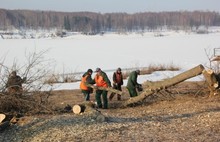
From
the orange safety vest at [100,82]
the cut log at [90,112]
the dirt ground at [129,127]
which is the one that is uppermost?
the orange safety vest at [100,82]

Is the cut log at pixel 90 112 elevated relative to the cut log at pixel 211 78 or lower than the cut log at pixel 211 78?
lower

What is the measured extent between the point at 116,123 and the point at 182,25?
14311 centimetres

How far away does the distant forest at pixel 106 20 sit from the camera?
13862 cm

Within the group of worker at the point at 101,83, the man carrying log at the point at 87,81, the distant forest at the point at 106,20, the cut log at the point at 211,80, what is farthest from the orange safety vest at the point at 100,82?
the distant forest at the point at 106,20

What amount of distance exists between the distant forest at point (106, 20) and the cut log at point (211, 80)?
384 feet

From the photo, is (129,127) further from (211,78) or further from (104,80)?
(104,80)

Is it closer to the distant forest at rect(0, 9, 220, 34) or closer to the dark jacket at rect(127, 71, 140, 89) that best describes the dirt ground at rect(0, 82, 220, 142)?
the dark jacket at rect(127, 71, 140, 89)

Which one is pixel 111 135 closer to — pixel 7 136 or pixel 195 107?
pixel 7 136

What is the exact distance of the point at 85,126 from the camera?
8.55 meters

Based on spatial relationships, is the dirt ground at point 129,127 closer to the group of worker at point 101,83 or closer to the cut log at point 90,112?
the cut log at point 90,112

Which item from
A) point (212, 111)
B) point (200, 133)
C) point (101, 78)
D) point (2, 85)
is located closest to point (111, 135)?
point (200, 133)

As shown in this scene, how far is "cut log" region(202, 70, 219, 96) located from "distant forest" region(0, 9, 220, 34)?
117 m

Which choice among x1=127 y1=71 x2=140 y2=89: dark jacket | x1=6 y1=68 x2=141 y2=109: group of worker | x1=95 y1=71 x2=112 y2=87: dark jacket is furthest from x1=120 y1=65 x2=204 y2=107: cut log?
x1=127 y1=71 x2=140 y2=89: dark jacket

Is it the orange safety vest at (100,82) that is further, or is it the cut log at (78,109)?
the orange safety vest at (100,82)
